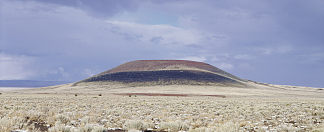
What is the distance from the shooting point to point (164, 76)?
13800cm

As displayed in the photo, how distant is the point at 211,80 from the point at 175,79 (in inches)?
717

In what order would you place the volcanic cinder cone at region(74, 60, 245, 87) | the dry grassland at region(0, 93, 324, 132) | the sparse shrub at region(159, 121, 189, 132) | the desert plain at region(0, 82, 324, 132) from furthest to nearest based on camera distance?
1. the volcanic cinder cone at region(74, 60, 245, 87)
2. the sparse shrub at region(159, 121, 189, 132)
3. the desert plain at region(0, 82, 324, 132)
4. the dry grassland at region(0, 93, 324, 132)

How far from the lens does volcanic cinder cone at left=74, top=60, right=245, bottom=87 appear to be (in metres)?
129

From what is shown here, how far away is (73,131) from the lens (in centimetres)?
1000

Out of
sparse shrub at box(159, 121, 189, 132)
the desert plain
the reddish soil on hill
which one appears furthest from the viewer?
the reddish soil on hill

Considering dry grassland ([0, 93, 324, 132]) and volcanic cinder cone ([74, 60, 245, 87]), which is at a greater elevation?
volcanic cinder cone ([74, 60, 245, 87])

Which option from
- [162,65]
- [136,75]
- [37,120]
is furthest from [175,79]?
[37,120]

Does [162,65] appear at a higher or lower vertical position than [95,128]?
higher

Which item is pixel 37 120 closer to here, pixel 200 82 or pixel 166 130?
pixel 166 130

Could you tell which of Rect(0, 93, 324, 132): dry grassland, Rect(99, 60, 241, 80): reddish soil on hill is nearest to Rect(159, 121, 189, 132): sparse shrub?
Rect(0, 93, 324, 132): dry grassland

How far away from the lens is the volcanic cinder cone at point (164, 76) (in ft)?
423

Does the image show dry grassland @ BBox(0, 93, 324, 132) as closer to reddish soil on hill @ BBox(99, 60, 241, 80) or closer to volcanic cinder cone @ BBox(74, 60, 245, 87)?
volcanic cinder cone @ BBox(74, 60, 245, 87)

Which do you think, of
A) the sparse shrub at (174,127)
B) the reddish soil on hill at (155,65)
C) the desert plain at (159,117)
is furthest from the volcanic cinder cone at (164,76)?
the sparse shrub at (174,127)

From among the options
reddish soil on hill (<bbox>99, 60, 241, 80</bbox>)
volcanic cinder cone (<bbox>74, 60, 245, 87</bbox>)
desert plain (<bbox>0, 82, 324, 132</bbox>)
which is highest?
reddish soil on hill (<bbox>99, 60, 241, 80</bbox>)
